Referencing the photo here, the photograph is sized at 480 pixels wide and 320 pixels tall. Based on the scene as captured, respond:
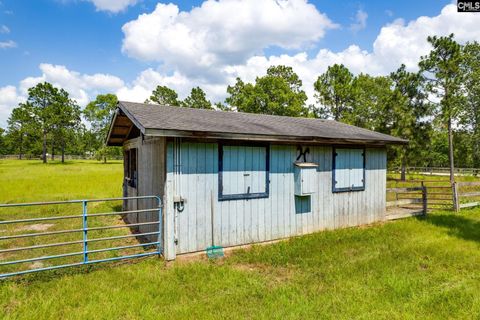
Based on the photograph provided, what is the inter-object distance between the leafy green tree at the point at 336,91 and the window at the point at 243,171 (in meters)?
29.1

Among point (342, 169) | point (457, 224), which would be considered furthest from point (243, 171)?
point (457, 224)

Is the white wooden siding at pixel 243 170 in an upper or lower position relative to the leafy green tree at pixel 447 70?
lower

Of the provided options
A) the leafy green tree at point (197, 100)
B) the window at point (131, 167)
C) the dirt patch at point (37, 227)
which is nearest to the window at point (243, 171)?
the window at point (131, 167)

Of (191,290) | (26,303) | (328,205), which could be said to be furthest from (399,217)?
(26,303)

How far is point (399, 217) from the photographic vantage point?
965cm

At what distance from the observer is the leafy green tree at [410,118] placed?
87.9ft

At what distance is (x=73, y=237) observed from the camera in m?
7.74

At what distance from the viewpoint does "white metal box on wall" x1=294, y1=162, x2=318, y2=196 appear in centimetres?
734

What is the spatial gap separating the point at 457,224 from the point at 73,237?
1133cm

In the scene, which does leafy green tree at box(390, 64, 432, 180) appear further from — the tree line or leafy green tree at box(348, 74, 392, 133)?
leafy green tree at box(348, 74, 392, 133)

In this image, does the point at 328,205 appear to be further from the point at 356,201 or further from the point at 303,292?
the point at 303,292

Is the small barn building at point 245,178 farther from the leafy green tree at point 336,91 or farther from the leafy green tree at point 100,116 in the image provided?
the leafy green tree at point 100,116

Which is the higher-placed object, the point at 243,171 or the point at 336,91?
the point at 336,91

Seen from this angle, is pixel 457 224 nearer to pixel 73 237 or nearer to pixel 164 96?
pixel 73 237
